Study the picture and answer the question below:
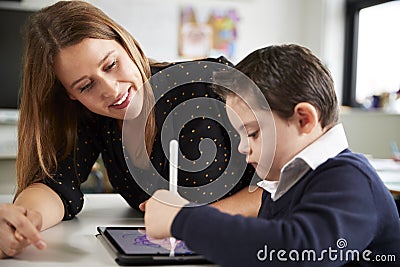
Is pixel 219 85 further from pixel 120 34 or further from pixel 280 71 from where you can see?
pixel 120 34

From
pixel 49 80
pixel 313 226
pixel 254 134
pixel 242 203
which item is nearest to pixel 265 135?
pixel 254 134

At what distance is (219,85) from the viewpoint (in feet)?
2.85

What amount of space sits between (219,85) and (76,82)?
319 mm

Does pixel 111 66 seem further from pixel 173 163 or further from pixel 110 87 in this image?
pixel 173 163

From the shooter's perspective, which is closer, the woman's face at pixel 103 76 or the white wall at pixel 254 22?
the woman's face at pixel 103 76

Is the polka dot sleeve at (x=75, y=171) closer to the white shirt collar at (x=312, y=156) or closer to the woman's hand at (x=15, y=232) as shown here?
the woman's hand at (x=15, y=232)

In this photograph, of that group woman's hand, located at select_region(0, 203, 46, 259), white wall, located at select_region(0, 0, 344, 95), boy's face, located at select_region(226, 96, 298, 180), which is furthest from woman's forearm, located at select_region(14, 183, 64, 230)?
white wall, located at select_region(0, 0, 344, 95)

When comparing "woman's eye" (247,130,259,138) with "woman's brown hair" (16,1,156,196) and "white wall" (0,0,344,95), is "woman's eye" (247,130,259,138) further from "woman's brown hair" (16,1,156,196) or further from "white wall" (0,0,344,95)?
"white wall" (0,0,344,95)

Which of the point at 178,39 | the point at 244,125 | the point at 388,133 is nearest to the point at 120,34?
the point at 244,125

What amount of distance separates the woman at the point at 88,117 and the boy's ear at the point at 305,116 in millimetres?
289

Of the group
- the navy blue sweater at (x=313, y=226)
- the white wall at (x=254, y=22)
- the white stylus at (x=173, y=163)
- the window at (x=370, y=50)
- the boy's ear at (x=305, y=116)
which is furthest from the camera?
the white wall at (x=254, y=22)

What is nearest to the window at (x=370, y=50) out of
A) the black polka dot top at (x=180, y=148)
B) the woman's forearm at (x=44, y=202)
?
the black polka dot top at (x=180, y=148)

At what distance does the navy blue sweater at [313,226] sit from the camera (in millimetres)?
616

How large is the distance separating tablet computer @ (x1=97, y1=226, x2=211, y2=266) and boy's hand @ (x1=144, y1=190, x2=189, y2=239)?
0.17ft
